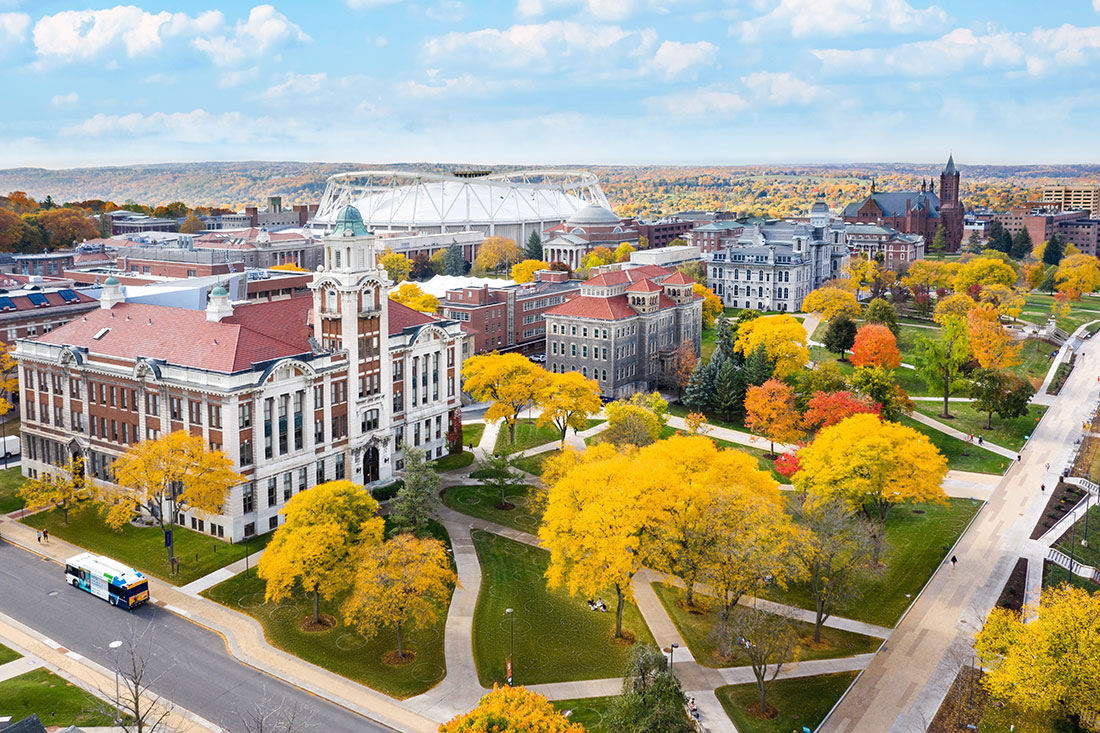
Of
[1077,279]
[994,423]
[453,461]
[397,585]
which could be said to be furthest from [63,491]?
[1077,279]

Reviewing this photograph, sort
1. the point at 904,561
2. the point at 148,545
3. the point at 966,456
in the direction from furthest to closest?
the point at 966,456 → the point at 148,545 → the point at 904,561

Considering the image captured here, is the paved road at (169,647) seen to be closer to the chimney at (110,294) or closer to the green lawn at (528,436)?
the chimney at (110,294)

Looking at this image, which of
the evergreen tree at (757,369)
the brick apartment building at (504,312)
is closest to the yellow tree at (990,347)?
the evergreen tree at (757,369)

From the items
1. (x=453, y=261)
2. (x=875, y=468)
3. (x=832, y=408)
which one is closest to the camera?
(x=875, y=468)

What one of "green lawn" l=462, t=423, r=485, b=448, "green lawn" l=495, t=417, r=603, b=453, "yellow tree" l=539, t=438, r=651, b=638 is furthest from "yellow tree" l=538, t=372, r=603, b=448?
"yellow tree" l=539, t=438, r=651, b=638

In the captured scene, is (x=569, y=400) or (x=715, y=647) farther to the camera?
(x=569, y=400)

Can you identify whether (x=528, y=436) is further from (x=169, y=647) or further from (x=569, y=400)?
(x=169, y=647)

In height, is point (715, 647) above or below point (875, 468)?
below
